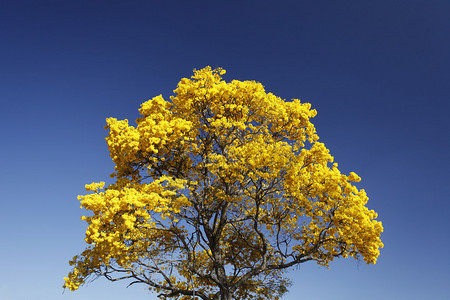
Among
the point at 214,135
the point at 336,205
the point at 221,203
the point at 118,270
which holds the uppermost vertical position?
the point at 214,135

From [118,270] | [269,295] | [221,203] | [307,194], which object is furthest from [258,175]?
[269,295]

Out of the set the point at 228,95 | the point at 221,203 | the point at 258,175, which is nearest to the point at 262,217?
the point at 221,203

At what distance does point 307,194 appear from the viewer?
14.6 metres

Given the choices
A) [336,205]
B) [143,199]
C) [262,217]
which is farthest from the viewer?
[262,217]

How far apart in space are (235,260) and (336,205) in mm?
6333

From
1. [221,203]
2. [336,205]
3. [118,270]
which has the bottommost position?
[118,270]

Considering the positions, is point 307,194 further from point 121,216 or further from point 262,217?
point 121,216

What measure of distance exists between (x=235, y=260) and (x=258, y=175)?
6519 mm

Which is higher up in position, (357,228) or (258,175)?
(258,175)

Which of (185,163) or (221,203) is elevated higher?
(185,163)

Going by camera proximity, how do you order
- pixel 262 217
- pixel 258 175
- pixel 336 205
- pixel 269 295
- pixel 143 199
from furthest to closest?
pixel 269 295 < pixel 262 217 < pixel 336 205 < pixel 258 175 < pixel 143 199

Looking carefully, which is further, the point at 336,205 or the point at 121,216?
the point at 336,205

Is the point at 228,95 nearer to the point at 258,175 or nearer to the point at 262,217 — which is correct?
the point at 258,175

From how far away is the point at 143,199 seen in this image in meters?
12.6
